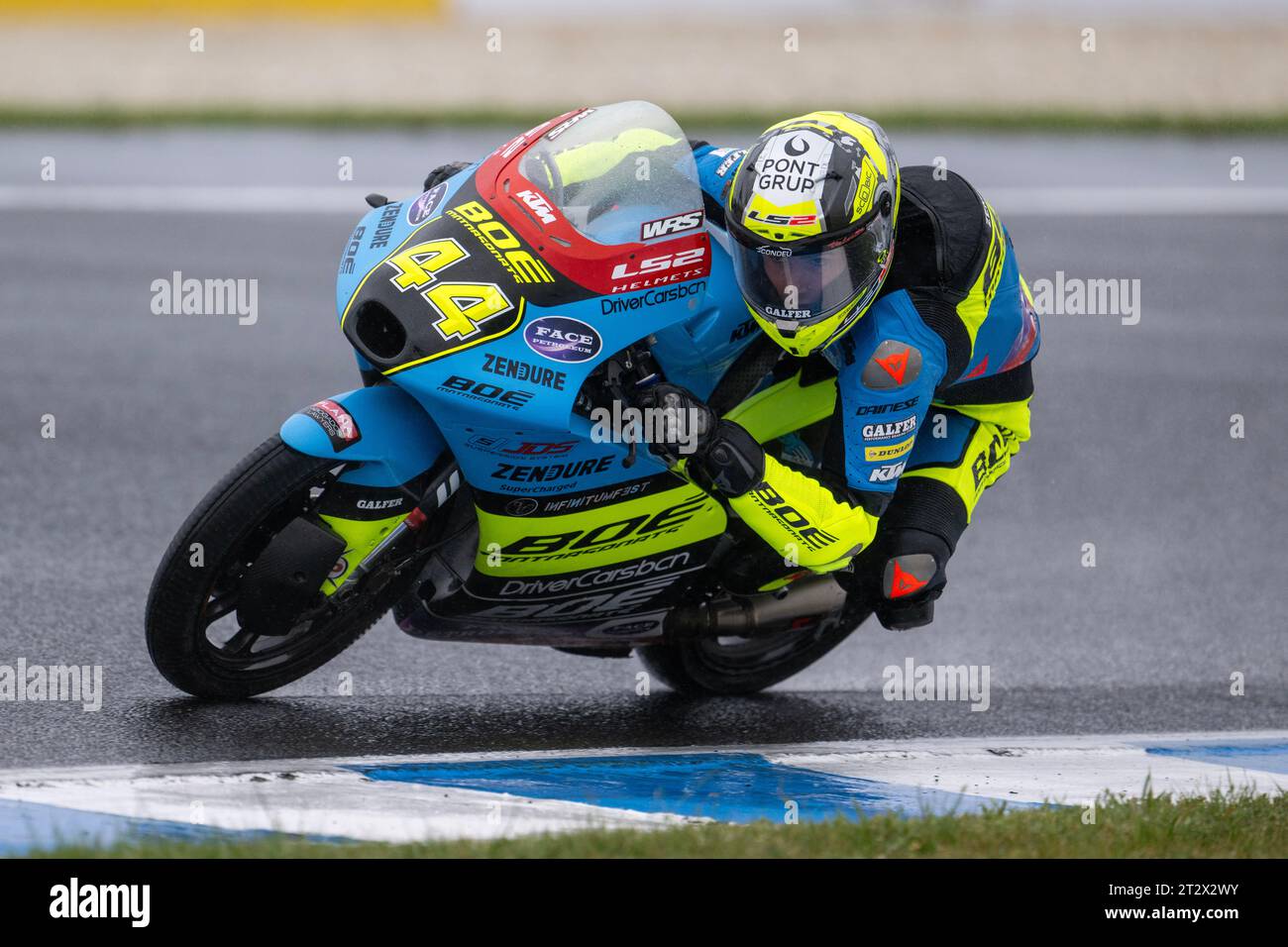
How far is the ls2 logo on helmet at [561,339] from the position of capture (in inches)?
172

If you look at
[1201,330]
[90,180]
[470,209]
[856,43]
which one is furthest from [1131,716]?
[856,43]

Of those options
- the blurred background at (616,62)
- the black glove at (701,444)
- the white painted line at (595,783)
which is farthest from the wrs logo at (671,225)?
the blurred background at (616,62)

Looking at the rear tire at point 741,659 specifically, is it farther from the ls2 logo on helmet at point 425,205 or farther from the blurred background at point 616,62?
the blurred background at point 616,62

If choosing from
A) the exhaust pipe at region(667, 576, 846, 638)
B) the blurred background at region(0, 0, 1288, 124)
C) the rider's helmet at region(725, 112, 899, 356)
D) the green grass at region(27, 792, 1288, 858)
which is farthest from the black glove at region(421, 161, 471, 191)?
the blurred background at region(0, 0, 1288, 124)

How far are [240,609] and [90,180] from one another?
8523mm

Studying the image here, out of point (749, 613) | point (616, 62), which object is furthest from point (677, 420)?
point (616, 62)

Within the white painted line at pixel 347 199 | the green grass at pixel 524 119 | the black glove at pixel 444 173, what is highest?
the green grass at pixel 524 119

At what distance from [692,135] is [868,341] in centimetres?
856

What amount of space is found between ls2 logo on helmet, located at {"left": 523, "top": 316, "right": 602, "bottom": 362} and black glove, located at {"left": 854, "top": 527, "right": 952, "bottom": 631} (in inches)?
45.6

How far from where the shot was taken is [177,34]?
15805mm

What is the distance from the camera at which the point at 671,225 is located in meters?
4.54

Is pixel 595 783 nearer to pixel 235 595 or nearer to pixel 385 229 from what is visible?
pixel 235 595

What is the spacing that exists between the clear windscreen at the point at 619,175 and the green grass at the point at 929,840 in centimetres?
150

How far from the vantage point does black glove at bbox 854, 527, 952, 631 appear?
5.05 metres
